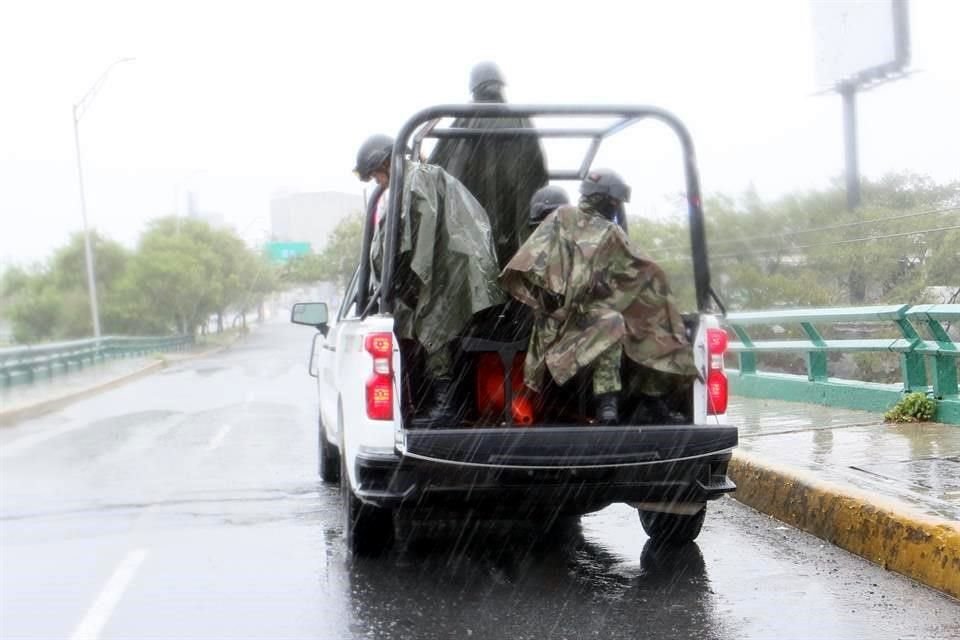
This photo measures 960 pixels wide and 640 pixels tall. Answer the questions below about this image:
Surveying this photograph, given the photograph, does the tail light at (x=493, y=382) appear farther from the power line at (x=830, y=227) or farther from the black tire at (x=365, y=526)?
the power line at (x=830, y=227)

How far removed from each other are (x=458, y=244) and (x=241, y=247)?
7848 cm

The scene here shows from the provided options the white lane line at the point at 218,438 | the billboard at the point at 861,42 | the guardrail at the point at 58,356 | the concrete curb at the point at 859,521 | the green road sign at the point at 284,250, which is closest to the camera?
the concrete curb at the point at 859,521

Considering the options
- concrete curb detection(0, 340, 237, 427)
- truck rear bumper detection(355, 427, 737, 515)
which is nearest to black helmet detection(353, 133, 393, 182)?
truck rear bumper detection(355, 427, 737, 515)

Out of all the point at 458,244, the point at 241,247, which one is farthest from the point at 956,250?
the point at 241,247

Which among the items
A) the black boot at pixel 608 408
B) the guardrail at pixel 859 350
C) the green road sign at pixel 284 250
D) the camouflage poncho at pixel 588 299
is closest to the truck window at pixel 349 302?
the camouflage poncho at pixel 588 299

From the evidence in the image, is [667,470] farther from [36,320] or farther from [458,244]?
[36,320]

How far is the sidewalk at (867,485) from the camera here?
539cm

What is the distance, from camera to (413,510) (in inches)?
225

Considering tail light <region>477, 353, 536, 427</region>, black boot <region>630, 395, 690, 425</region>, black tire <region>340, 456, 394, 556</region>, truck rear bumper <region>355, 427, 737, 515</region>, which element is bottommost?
black tire <region>340, 456, 394, 556</region>

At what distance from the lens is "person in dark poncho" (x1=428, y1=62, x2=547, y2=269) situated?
660cm

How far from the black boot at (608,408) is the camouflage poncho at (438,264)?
0.66 metres

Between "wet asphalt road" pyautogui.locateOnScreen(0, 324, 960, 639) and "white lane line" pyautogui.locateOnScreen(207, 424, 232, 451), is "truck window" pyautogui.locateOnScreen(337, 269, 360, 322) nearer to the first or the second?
"wet asphalt road" pyautogui.locateOnScreen(0, 324, 960, 639)

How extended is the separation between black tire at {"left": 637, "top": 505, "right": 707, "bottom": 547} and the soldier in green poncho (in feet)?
4.51

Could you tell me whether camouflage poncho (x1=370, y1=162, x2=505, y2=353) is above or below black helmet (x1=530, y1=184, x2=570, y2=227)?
below
